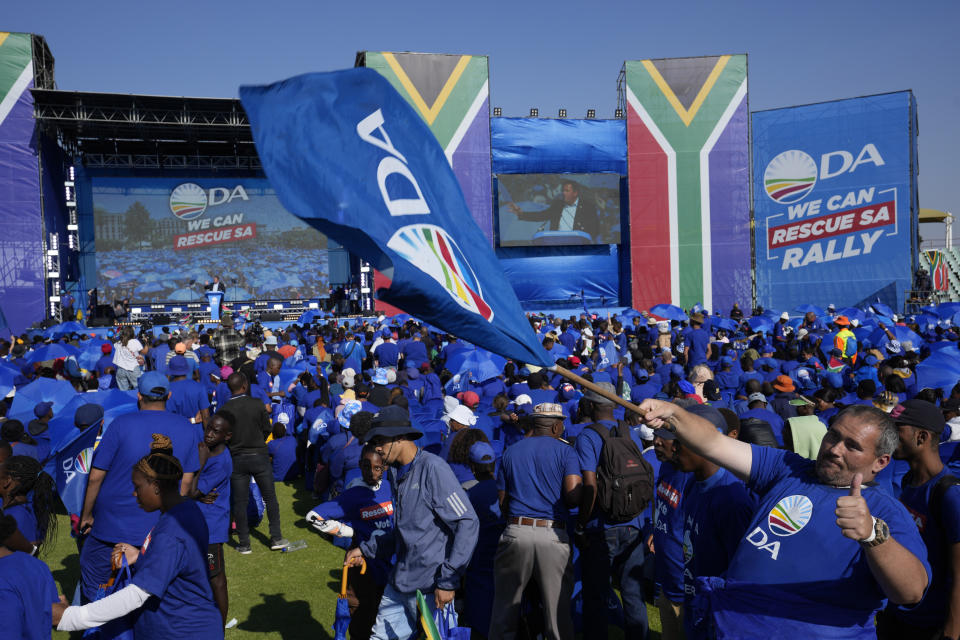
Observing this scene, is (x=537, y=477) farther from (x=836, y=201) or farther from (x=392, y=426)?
(x=836, y=201)

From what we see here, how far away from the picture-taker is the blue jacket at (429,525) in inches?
138

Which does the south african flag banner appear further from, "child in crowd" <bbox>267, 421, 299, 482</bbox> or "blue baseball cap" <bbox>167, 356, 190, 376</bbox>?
"blue baseball cap" <bbox>167, 356, 190, 376</bbox>

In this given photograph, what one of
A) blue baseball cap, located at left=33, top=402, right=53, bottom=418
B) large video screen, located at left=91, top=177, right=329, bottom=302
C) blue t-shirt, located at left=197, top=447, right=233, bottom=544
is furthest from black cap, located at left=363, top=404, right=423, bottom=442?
large video screen, located at left=91, top=177, right=329, bottom=302

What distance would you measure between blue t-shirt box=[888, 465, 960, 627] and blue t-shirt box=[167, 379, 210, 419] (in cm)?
546

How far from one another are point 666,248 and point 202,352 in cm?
2016

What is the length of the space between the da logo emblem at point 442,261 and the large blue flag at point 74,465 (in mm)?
3415

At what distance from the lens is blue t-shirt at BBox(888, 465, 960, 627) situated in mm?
2809

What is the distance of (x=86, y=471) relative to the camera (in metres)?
5.11

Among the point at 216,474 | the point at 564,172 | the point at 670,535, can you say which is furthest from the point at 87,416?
the point at 564,172

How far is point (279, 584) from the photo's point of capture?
588 cm

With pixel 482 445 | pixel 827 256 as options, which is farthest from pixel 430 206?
pixel 827 256

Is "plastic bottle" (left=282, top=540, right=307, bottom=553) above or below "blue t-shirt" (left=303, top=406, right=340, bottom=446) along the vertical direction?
below

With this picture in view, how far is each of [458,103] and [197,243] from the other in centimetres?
1161

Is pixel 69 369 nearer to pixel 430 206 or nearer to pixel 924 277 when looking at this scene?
pixel 430 206
